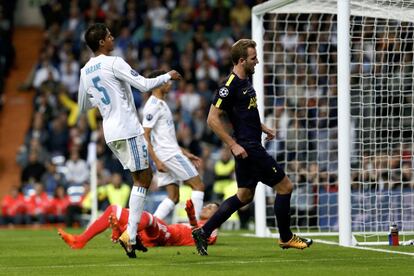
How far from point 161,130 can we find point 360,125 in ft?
10.0

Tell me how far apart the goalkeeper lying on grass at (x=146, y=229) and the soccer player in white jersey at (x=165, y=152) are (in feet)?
1.70

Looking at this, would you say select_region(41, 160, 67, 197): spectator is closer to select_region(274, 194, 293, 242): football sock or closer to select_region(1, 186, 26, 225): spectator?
select_region(1, 186, 26, 225): spectator

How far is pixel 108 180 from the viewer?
2309 centimetres

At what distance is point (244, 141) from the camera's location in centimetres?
1157

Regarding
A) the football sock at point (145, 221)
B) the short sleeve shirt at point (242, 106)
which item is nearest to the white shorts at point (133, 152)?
the short sleeve shirt at point (242, 106)

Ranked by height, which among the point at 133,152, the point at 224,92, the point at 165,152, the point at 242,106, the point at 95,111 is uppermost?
the point at 224,92

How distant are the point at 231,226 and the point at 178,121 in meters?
4.02

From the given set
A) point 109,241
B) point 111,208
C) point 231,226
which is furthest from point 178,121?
point 111,208

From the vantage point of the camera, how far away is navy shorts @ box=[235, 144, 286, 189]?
11500 mm

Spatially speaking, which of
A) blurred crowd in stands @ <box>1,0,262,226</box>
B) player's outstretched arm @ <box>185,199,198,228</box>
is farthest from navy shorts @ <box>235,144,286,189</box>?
blurred crowd in stands @ <box>1,0,262,226</box>

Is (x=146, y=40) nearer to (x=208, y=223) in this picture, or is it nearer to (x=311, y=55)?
(x=311, y=55)

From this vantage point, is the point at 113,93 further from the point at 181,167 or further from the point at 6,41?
the point at 6,41

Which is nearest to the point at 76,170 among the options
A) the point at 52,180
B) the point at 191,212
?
the point at 52,180

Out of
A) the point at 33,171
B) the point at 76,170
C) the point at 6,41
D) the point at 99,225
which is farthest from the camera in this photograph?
the point at 6,41
